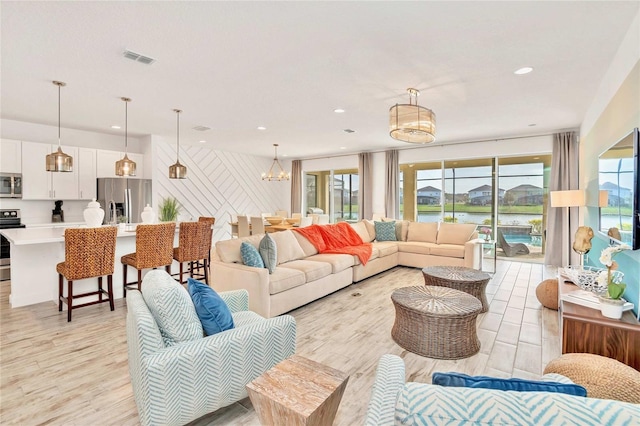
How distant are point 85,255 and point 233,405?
2425mm

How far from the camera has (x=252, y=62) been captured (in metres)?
3.12

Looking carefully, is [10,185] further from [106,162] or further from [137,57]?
[137,57]

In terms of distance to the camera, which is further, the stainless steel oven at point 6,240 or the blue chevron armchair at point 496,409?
the stainless steel oven at point 6,240

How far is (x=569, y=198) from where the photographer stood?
4531 mm

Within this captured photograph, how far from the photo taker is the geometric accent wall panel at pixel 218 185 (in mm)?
7324

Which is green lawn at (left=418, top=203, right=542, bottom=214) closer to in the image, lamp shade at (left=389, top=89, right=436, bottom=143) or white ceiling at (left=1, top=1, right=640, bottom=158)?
white ceiling at (left=1, top=1, right=640, bottom=158)

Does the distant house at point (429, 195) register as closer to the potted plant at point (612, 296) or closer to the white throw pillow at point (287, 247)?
the white throw pillow at point (287, 247)

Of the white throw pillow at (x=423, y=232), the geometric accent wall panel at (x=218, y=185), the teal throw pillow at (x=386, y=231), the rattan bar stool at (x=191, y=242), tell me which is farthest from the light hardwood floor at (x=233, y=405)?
the geometric accent wall panel at (x=218, y=185)

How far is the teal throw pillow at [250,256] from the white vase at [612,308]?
299 cm

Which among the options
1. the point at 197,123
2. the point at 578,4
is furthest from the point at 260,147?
the point at 578,4

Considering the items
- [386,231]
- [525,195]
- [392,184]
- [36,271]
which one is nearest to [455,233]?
[386,231]

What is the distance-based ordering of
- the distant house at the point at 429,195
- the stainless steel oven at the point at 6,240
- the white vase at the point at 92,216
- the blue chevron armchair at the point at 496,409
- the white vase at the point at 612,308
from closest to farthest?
the blue chevron armchair at the point at 496,409, the white vase at the point at 612,308, the white vase at the point at 92,216, the stainless steel oven at the point at 6,240, the distant house at the point at 429,195

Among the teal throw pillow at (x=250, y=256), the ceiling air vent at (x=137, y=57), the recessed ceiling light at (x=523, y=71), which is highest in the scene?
the recessed ceiling light at (x=523, y=71)

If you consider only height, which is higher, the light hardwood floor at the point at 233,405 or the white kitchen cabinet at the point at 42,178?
the white kitchen cabinet at the point at 42,178
